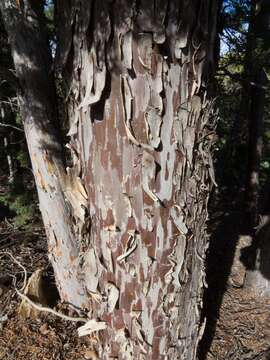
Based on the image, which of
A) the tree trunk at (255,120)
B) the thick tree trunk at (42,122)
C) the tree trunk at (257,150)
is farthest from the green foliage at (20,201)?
the tree trunk at (255,120)

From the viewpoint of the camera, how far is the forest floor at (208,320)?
278 cm

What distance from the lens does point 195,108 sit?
4.58 feet

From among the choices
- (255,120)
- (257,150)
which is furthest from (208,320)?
(255,120)

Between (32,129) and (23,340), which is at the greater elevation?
(32,129)

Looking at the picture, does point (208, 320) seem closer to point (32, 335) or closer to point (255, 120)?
point (32, 335)

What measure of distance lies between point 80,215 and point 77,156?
288 millimetres

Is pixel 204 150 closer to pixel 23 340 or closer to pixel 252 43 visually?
pixel 252 43

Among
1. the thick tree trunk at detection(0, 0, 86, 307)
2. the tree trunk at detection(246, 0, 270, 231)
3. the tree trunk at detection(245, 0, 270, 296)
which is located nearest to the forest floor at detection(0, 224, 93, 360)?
the thick tree trunk at detection(0, 0, 86, 307)

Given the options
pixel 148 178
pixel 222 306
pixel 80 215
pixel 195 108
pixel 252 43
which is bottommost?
pixel 222 306

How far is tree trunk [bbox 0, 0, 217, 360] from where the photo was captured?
1.22 m

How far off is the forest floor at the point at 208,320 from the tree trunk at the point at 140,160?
569 mm

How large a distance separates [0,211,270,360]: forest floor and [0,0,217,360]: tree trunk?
57cm

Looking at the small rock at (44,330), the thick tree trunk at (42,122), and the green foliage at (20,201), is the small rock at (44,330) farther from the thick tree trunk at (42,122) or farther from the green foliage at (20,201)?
the green foliage at (20,201)

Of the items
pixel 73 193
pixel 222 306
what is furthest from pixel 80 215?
pixel 222 306
